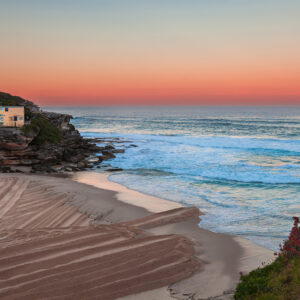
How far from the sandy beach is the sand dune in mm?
22

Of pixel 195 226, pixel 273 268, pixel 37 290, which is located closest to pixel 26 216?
pixel 37 290

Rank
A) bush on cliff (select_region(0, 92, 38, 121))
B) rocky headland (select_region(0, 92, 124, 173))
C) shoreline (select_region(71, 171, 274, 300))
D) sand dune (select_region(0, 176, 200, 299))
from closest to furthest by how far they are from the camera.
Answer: sand dune (select_region(0, 176, 200, 299))
shoreline (select_region(71, 171, 274, 300))
rocky headland (select_region(0, 92, 124, 173))
bush on cliff (select_region(0, 92, 38, 121))

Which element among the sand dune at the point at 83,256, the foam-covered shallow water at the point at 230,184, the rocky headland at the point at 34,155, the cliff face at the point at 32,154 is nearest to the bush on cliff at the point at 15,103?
the rocky headland at the point at 34,155

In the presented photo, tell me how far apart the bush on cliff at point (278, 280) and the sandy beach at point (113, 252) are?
2.74 feet

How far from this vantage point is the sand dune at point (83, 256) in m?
6.75

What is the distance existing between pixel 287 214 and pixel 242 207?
1.96 metres

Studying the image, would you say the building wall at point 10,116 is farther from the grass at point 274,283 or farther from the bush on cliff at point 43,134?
the grass at point 274,283

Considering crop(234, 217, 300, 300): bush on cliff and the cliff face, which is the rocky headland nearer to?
the cliff face

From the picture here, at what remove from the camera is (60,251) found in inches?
331

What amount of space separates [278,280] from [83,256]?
4913 mm

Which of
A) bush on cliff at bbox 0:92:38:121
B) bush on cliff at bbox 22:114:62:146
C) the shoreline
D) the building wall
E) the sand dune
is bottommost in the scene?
the shoreline

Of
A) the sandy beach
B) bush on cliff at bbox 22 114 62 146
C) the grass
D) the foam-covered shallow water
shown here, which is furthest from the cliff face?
the grass

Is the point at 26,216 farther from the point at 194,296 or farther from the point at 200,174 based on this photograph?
the point at 200,174

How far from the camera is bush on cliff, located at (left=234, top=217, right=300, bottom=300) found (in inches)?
208
